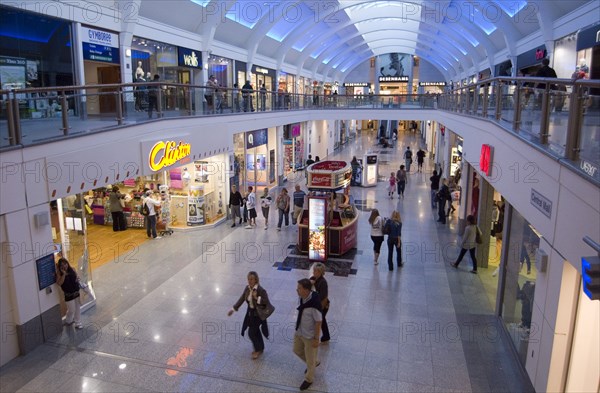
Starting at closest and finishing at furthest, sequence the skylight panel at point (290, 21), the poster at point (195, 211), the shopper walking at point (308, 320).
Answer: the shopper walking at point (308, 320)
the poster at point (195, 211)
the skylight panel at point (290, 21)

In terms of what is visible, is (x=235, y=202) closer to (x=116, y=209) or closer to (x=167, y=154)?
(x=116, y=209)

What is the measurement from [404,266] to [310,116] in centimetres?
1967

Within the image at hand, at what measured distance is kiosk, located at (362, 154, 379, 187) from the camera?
23.9 m

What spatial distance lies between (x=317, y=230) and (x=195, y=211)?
4.96 meters

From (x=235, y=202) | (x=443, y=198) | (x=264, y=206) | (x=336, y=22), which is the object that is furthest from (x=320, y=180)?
(x=336, y=22)

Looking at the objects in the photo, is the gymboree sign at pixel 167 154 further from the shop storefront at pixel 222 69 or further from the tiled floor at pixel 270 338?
the shop storefront at pixel 222 69

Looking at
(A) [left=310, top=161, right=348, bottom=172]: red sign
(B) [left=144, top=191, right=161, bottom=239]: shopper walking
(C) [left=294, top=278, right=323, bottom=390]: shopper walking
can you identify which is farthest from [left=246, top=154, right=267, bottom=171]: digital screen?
(C) [left=294, top=278, right=323, bottom=390]: shopper walking

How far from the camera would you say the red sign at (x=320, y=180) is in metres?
12.4

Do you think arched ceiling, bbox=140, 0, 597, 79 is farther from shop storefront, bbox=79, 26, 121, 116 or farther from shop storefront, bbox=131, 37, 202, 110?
shop storefront, bbox=79, 26, 121, 116

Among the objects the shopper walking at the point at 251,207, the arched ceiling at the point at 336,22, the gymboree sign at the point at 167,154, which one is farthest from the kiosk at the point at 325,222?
the arched ceiling at the point at 336,22

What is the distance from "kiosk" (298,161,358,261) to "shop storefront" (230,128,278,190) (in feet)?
21.4

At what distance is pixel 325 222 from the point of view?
12.1 m

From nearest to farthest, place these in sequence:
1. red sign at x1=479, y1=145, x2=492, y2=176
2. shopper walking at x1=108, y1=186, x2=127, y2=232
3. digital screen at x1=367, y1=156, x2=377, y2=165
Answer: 1. red sign at x1=479, y1=145, x2=492, y2=176
2. shopper walking at x1=108, y1=186, x2=127, y2=232
3. digital screen at x1=367, y1=156, x2=377, y2=165

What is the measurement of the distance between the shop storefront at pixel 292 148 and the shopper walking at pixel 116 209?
11.7 m
